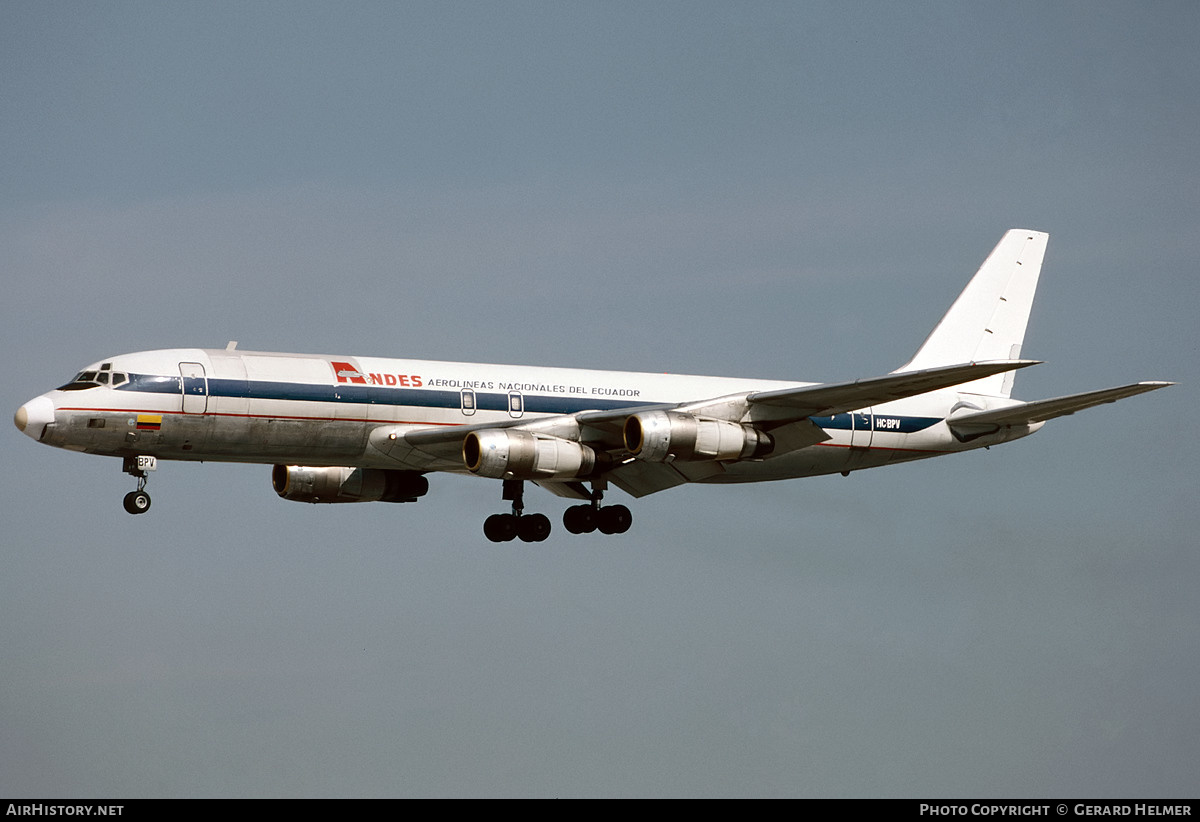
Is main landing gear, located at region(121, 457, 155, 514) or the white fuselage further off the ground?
the white fuselage

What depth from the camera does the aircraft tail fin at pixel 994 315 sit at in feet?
207

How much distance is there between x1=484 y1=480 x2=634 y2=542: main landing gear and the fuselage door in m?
11.6

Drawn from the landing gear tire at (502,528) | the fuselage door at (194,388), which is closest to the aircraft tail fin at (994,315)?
the landing gear tire at (502,528)

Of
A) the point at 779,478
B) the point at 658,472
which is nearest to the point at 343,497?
the point at 658,472

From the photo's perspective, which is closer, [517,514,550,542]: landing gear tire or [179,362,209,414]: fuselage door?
[179,362,209,414]: fuselage door

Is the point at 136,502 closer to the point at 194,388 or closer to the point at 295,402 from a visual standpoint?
the point at 194,388

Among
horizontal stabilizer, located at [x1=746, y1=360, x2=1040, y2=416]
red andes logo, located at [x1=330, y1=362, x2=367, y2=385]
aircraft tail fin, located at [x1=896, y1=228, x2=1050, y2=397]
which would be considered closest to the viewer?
horizontal stabilizer, located at [x1=746, y1=360, x2=1040, y2=416]

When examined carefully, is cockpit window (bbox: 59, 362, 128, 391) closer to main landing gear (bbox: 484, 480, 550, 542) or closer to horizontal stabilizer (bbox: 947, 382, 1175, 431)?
main landing gear (bbox: 484, 480, 550, 542)

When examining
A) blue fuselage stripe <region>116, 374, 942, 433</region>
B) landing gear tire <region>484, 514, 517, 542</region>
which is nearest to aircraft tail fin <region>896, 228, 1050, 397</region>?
blue fuselage stripe <region>116, 374, 942, 433</region>

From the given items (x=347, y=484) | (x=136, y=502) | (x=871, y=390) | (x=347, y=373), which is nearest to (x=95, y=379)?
(x=136, y=502)

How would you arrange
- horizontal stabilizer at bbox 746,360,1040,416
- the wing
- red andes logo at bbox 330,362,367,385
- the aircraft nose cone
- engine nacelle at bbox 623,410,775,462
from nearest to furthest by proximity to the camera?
horizontal stabilizer at bbox 746,360,1040,416 < the aircraft nose cone < engine nacelle at bbox 623,410,775,462 < the wing < red andes logo at bbox 330,362,367,385

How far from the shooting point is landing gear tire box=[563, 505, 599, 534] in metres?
58.2

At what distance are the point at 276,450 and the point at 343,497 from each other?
697 cm

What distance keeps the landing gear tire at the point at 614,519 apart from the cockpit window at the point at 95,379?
16.3 m
